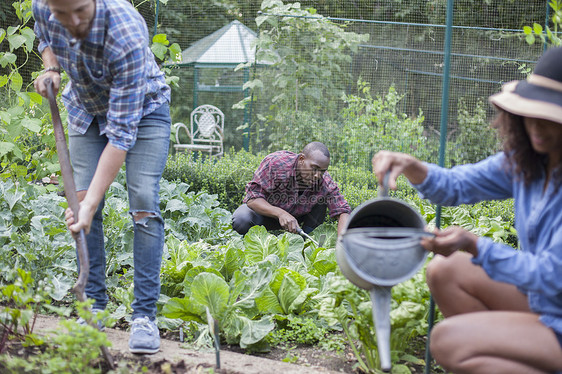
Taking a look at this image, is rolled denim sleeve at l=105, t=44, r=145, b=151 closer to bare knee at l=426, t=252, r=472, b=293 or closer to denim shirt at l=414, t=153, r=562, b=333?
denim shirt at l=414, t=153, r=562, b=333

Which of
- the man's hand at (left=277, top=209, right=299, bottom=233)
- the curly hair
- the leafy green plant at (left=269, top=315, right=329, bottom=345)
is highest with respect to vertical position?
the curly hair

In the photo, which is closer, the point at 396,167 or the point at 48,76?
the point at 396,167

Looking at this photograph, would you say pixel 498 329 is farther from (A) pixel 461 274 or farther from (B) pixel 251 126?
(B) pixel 251 126

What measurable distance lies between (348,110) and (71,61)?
4629 mm

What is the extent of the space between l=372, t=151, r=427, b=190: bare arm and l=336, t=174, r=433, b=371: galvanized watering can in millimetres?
34

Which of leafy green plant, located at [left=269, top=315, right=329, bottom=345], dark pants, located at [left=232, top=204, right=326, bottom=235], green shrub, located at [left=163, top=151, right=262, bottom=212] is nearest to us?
leafy green plant, located at [left=269, top=315, right=329, bottom=345]

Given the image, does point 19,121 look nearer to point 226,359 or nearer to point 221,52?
point 226,359

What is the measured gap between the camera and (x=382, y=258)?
165 cm

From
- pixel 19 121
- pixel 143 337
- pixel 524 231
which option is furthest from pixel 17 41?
pixel 524 231

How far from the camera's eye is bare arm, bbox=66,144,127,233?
1.93 meters

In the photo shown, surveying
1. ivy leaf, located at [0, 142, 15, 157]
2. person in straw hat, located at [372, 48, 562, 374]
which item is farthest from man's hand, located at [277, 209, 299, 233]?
person in straw hat, located at [372, 48, 562, 374]

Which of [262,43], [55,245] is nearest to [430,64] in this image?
[262,43]

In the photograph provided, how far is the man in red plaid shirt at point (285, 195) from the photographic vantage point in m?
3.98

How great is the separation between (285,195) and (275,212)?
207 mm
